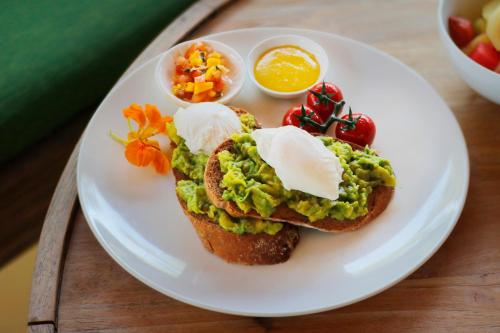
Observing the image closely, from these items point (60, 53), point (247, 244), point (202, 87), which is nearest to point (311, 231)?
point (247, 244)

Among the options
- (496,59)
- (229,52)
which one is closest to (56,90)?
(229,52)

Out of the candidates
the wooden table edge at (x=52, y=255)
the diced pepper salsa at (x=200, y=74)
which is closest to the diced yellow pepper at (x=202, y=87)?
the diced pepper salsa at (x=200, y=74)

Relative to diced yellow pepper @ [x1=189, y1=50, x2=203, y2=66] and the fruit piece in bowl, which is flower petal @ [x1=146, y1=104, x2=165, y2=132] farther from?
the fruit piece in bowl

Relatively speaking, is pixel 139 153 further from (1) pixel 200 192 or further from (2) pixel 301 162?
(2) pixel 301 162

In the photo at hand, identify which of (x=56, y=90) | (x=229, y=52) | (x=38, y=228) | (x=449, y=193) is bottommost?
(x=38, y=228)

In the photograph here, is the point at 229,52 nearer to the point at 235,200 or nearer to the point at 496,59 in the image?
the point at 235,200

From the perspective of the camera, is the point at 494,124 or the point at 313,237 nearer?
the point at 313,237

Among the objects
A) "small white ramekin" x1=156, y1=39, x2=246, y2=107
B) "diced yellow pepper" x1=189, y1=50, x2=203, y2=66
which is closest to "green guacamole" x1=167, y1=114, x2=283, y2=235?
"small white ramekin" x1=156, y1=39, x2=246, y2=107
